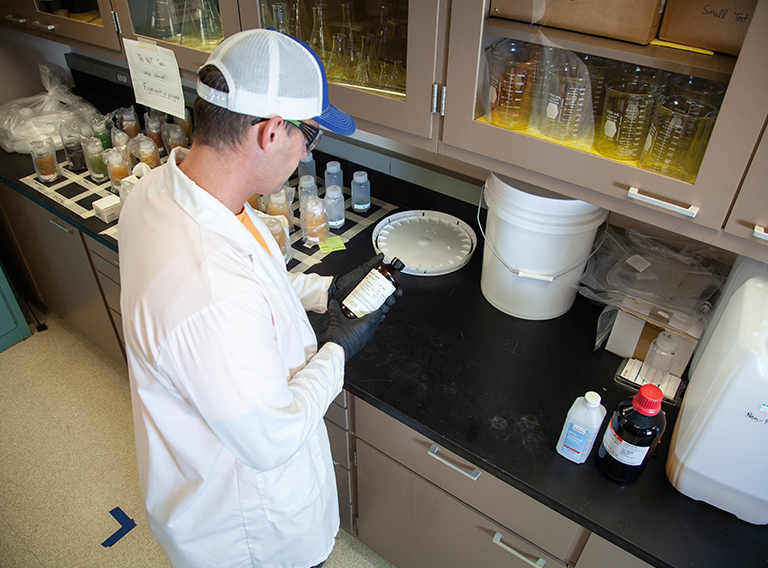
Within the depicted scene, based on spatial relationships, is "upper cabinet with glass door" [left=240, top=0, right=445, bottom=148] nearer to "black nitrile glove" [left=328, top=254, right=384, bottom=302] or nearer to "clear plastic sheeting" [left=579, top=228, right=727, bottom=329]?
"black nitrile glove" [left=328, top=254, right=384, bottom=302]

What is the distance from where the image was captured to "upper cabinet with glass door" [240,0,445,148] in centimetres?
117

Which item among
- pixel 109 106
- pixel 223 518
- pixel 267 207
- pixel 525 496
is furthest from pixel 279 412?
pixel 109 106

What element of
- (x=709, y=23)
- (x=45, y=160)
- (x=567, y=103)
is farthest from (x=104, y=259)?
(x=709, y=23)

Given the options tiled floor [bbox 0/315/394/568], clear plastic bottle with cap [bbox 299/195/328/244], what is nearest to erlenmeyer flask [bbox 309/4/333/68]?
clear plastic bottle with cap [bbox 299/195/328/244]

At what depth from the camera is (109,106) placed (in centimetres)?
264

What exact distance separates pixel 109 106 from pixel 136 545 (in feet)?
6.63

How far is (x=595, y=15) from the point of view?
40.1 inches

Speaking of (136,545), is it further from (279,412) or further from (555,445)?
(555,445)

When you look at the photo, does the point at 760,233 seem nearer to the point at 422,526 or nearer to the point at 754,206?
the point at 754,206

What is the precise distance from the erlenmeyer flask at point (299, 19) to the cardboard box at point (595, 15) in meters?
0.64

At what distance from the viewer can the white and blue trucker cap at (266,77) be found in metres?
0.87

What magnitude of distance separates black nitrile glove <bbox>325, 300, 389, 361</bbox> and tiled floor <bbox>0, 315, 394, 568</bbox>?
1004mm

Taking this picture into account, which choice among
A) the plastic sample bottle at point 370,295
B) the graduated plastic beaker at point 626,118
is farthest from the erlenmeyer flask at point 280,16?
the graduated plastic beaker at point 626,118

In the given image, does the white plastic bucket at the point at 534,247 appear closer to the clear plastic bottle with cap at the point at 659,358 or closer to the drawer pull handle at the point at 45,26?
the clear plastic bottle with cap at the point at 659,358
